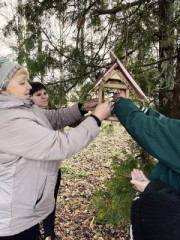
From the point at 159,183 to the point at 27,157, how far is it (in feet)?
2.63

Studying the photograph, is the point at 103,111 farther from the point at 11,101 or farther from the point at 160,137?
the point at 11,101

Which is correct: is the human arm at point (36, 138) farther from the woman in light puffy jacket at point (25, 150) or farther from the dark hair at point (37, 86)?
the dark hair at point (37, 86)

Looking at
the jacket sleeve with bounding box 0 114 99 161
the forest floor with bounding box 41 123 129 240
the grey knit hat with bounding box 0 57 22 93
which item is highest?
the grey knit hat with bounding box 0 57 22 93

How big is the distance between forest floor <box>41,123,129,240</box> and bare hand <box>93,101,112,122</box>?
1.17m

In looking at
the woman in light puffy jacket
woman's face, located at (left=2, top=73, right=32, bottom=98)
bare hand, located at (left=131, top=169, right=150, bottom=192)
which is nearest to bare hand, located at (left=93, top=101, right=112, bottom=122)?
the woman in light puffy jacket

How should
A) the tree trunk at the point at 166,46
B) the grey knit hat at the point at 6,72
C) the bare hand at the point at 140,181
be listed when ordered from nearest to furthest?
the bare hand at the point at 140,181, the grey knit hat at the point at 6,72, the tree trunk at the point at 166,46

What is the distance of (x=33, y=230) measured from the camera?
68.5 inches

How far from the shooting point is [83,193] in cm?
467

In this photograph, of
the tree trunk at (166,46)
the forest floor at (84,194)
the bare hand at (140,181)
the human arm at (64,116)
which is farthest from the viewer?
the forest floor at (84,194)

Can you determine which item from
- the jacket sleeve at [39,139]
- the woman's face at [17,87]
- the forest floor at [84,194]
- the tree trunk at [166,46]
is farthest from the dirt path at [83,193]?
the woman's face at [17,87]

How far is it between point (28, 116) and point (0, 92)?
0.97ft

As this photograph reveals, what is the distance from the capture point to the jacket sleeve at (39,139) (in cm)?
142

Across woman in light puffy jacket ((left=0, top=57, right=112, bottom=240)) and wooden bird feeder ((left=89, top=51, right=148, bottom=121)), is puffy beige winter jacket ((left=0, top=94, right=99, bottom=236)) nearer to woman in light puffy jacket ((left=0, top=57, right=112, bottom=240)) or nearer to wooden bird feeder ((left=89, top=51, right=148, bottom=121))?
woman in light puffy jacket ((left=0, top=57, right=112, bottom=240))

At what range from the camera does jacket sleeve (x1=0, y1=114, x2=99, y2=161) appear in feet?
4.66
